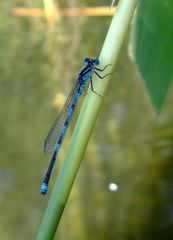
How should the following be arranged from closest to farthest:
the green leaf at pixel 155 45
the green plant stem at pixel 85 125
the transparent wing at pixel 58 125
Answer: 1. the green plant stem at pixel 85 125
2. the green leaf at pixel 155 45
3. the transparent wing at pixel 58 125

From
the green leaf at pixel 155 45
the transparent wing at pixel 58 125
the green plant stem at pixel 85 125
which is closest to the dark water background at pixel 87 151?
the transparent wing at pixel 58 125

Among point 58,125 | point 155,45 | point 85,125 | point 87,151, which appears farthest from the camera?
point 87,151

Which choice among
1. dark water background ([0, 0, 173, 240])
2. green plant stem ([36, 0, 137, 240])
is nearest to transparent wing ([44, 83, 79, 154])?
dark water background ([0, 0, 173, 240])

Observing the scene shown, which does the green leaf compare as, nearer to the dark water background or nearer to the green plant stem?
the green plant stem

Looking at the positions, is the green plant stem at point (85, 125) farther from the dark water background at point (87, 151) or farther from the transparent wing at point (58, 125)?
the dark water background at point (87, 151)

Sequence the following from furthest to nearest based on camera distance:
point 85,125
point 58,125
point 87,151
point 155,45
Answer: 1. point 87,151
2. point 58,125
3. point 155,45
4. point 85,125

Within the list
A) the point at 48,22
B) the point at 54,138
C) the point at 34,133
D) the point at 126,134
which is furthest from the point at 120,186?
the point at 48,22

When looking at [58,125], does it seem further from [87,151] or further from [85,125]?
[87,151]

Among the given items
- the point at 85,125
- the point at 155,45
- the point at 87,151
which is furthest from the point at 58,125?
the point at 87,151
